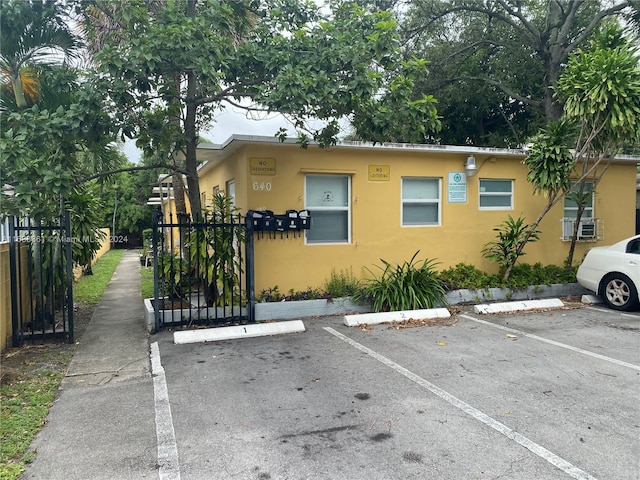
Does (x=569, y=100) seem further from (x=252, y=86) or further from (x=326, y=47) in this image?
(x=252, y=86)

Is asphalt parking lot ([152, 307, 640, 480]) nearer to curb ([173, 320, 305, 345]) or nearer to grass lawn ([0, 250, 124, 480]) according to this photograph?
curb ([173, 320, 305, 345])

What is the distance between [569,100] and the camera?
28.3ft

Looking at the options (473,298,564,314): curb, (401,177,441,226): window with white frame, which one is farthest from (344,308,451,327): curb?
(401,177,441,226): window with white frame

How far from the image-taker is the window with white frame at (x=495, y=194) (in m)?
10.0

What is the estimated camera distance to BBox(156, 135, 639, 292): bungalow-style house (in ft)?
27.2

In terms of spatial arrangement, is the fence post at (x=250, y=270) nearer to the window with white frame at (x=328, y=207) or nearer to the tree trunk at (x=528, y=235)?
the window with white frame at (x=328, y=207)

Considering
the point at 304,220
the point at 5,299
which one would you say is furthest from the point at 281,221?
the point at 5,299

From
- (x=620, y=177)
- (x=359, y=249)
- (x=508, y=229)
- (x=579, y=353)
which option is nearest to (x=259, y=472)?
(x=579, y=353)

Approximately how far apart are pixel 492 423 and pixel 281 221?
509 centimetres

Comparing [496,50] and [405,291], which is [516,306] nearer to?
[405,291]

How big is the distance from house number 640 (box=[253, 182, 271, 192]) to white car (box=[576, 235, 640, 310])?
629 cm

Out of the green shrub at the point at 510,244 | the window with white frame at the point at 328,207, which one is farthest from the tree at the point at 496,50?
the window with white frame at the point at 328,207

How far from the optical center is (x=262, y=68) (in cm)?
687

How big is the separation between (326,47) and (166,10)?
2.16 metres
